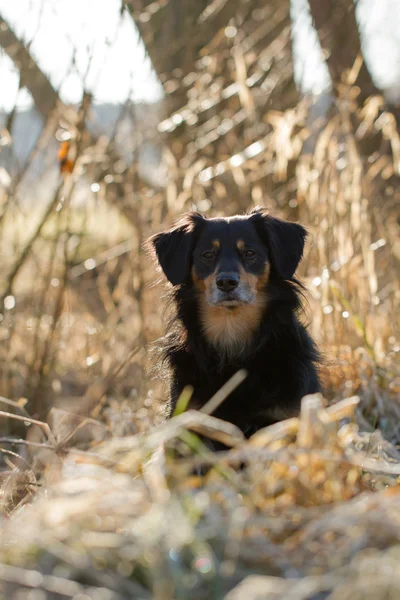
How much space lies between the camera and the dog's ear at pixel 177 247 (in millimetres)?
3809

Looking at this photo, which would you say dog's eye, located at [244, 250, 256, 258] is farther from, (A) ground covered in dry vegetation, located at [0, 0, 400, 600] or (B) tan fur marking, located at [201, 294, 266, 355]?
(A) ground covered in dry vegetation, located at [0, 0, 400, 600]

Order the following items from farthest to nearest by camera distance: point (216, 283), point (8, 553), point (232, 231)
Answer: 1. point (232, 231)
2. point (216, 283)
3. point (8, 553)

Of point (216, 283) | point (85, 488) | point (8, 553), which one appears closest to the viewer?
point (8, 553)

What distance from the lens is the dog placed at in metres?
3.45

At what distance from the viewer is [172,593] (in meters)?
1.76

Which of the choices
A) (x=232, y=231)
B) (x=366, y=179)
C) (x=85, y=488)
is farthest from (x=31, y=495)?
(x=366, y=179)

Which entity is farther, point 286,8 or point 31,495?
point 286,8

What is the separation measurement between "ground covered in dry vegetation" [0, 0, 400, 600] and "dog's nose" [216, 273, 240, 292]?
0.75 meters

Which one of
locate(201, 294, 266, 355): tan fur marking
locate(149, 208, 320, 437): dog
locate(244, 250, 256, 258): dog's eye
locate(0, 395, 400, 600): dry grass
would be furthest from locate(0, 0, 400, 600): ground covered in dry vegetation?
locate(244, 250, 256, 258): dog's eye

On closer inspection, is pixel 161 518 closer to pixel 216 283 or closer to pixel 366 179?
pixel 216 283

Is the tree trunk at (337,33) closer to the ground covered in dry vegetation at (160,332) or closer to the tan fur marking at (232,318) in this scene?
the ground covered in dry vegetation at (160,332)

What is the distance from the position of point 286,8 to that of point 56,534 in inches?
227

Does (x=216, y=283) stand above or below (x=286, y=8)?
below

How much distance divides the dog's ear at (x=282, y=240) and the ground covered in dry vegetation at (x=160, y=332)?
2.76ft
